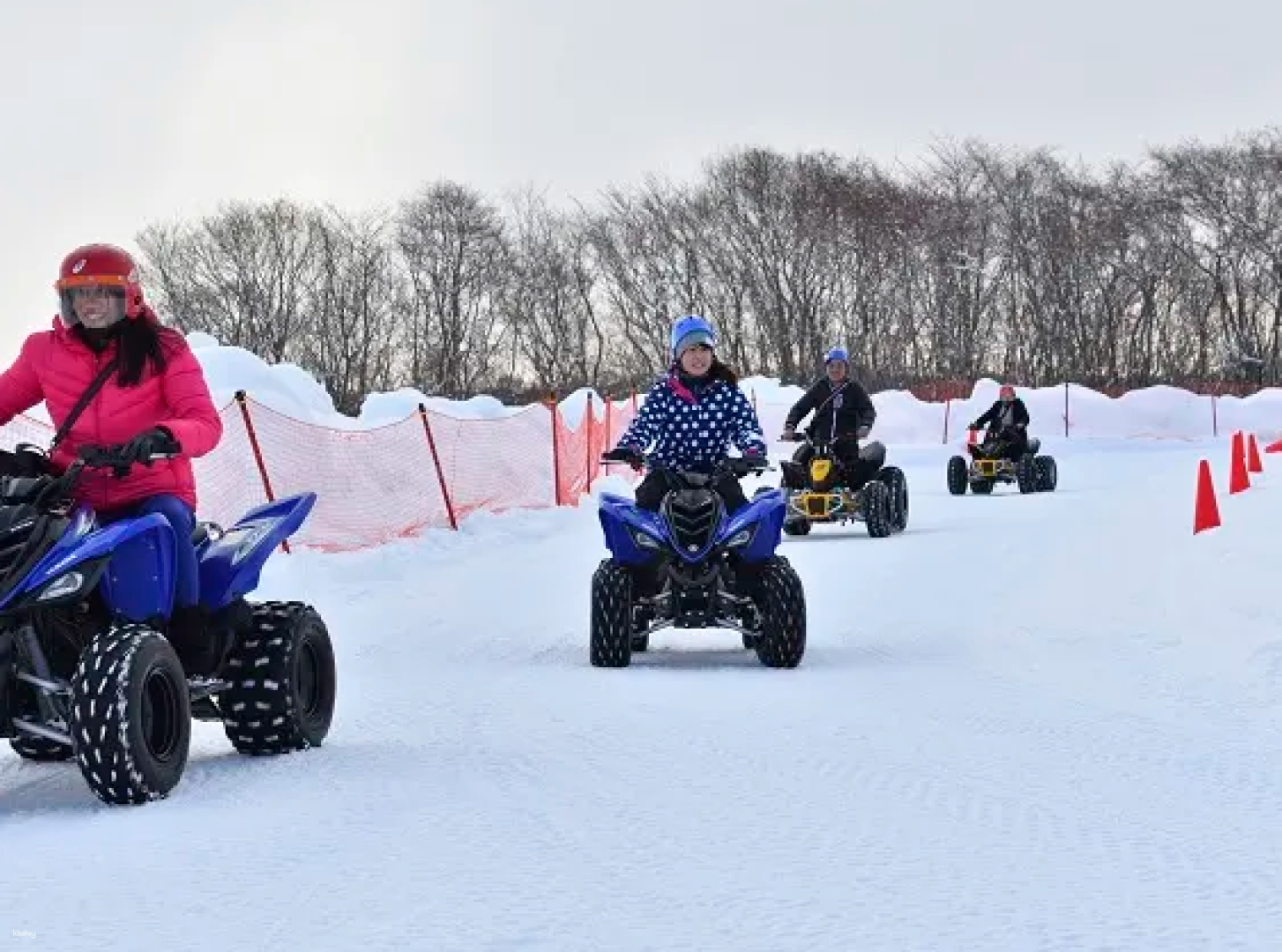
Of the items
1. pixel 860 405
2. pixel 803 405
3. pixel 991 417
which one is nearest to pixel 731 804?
pixel 803 405

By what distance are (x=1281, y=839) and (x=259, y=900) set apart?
110 inches

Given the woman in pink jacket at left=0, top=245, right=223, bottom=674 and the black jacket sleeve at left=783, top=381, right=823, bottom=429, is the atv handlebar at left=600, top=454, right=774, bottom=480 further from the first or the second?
the black jacket sleeve at left=783, top=381, right=823, bottom=429

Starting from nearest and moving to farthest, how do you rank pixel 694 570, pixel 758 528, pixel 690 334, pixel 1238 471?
1. pixel 758 528
2. pixel 694 570
3. pixel 690 334
4. pixel 1238 471

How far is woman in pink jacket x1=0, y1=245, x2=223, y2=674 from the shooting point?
702 cm

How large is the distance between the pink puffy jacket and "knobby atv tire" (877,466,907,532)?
15428 mm

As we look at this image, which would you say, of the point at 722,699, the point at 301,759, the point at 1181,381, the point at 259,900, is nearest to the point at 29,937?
the point at 259,900

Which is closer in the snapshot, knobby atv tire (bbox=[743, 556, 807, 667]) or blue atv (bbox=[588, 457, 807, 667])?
knobby atv tire (bbox=[743, 556, 807, 667])

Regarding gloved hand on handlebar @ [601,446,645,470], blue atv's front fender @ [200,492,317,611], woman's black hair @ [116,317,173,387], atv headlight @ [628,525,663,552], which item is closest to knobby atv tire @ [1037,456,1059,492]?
gloved hand on handlebar @ [601,446,645,470]

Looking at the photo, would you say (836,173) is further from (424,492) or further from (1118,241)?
(424,492)

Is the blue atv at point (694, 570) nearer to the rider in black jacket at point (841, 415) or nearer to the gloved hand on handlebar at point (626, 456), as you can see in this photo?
the gloved hand on handlebar at point (626, 456)

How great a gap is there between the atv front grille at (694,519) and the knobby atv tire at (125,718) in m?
4.70

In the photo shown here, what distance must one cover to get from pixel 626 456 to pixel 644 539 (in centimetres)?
48

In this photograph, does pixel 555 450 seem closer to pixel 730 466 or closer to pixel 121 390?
pixel 730 466

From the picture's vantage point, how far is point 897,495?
72.8ft
